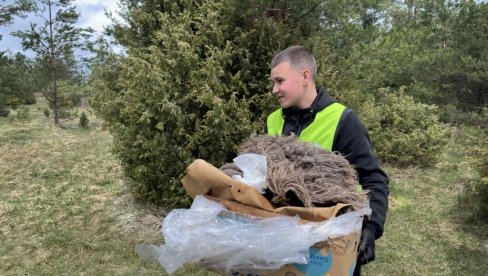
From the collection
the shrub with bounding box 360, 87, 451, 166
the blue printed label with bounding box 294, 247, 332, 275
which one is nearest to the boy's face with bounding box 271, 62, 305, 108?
the blue printed label with bounding box 294, 247, 332, 275

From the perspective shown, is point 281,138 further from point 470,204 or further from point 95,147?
point 95,147

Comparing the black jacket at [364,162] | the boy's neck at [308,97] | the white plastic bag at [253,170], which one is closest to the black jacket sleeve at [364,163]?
the black jacket at [364,162]

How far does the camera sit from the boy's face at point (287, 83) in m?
2.07

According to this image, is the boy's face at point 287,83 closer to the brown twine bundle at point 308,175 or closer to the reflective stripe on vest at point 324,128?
the reflective stripe on vest at point 324,128

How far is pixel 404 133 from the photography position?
8.88m

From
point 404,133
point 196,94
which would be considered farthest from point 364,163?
point 404,133

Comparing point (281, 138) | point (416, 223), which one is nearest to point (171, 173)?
point (281, 138)

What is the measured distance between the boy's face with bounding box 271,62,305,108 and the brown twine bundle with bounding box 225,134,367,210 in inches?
14.3

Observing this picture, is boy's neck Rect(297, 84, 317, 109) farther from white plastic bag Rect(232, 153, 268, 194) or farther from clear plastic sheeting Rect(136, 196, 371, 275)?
clear plastic sheeting Rect(136, 196, 371, 275)

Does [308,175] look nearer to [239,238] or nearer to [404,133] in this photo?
[239,238]

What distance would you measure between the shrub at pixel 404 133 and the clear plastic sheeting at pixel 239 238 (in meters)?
7.01

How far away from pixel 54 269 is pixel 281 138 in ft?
12.0

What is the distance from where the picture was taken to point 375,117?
8.45 metres

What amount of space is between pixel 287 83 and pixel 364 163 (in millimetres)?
541
